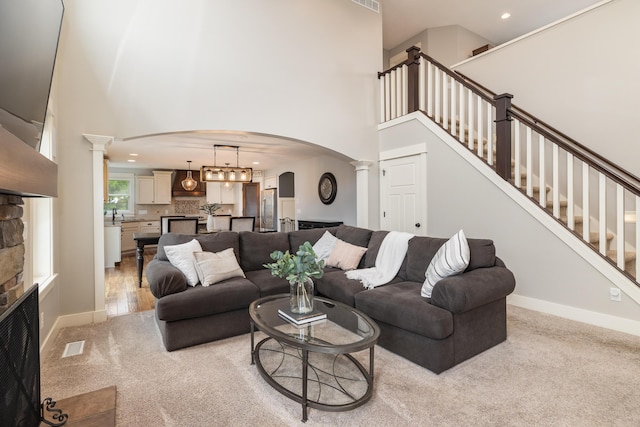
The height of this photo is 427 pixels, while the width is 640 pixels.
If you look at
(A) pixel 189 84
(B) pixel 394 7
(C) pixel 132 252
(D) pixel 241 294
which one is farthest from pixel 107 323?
(B) pixel 394 7

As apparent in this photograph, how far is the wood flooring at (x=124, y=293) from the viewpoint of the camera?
146 inches

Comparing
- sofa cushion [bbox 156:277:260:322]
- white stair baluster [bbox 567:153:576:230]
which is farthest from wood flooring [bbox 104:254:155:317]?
white stair baluster [bbox 567:153:576:230]

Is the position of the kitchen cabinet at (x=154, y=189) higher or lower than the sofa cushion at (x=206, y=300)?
higher

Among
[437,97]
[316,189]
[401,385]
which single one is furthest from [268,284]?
[316,189]

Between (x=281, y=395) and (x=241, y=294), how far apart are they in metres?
1.10

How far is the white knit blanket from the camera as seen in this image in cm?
305

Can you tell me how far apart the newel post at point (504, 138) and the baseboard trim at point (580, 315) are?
1.41m

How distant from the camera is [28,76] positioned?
1.49 metres

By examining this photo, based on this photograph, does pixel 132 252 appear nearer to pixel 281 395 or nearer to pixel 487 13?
pixel 281 395

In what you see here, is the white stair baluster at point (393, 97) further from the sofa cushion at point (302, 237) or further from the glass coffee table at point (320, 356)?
the glass coffee table at point (320, 356)

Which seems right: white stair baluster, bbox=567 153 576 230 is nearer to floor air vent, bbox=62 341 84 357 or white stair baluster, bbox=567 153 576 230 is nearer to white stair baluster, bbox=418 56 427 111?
white stair baluster, bbox=418 56 427 111

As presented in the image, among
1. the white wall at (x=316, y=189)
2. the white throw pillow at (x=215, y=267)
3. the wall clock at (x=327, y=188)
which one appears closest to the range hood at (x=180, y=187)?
the white wall at (x=316, y=189)

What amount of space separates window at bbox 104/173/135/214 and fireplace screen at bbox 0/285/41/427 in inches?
327

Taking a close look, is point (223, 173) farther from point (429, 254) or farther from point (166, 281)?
point (429, 254)
